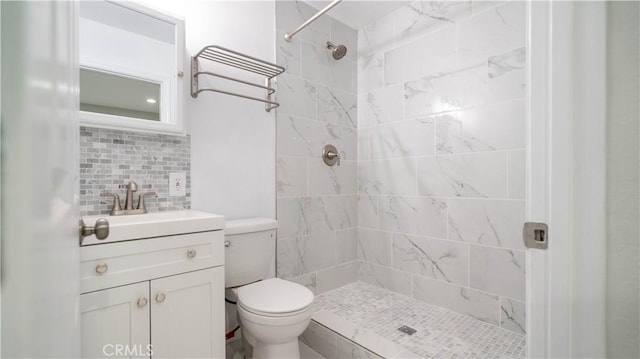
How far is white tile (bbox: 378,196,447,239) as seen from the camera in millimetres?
1992

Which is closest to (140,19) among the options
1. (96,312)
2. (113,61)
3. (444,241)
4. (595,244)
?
(113,61)

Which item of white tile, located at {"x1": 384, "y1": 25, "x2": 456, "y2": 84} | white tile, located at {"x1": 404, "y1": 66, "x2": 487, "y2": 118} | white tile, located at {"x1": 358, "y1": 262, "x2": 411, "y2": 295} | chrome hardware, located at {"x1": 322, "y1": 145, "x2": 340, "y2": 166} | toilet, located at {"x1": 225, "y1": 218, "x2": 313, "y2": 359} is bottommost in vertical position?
white tile, located at {"x1": 358, "y1": 262, "x2": 411, "y2": 295}

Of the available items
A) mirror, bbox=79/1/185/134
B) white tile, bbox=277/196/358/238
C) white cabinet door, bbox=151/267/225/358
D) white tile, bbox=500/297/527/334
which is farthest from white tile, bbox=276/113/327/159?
white tile, bbox=500/297/527/334

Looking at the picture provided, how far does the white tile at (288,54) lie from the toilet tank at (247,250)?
1.14 meters

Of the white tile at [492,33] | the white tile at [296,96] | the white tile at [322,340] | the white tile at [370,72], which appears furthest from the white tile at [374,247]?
the white tile at [492,33]

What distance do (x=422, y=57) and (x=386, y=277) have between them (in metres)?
1.72

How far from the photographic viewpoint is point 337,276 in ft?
7.69

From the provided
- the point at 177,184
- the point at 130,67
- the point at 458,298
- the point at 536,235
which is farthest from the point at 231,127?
the point at 458,298

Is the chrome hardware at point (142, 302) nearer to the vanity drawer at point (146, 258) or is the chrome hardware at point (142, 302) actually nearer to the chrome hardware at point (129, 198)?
the vanity drawer at point (146, 258)

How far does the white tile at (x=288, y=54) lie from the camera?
204 cm

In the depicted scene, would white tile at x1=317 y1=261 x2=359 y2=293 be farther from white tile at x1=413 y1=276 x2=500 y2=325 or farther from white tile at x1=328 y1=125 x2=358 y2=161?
white tile at x1=328 y1=125 x2=358 y2=161

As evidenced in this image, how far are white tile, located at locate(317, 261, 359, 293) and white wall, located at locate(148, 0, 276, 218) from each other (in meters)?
0.69

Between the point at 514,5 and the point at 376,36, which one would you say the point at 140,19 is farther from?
the point at 514,5

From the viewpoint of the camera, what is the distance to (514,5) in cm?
169
